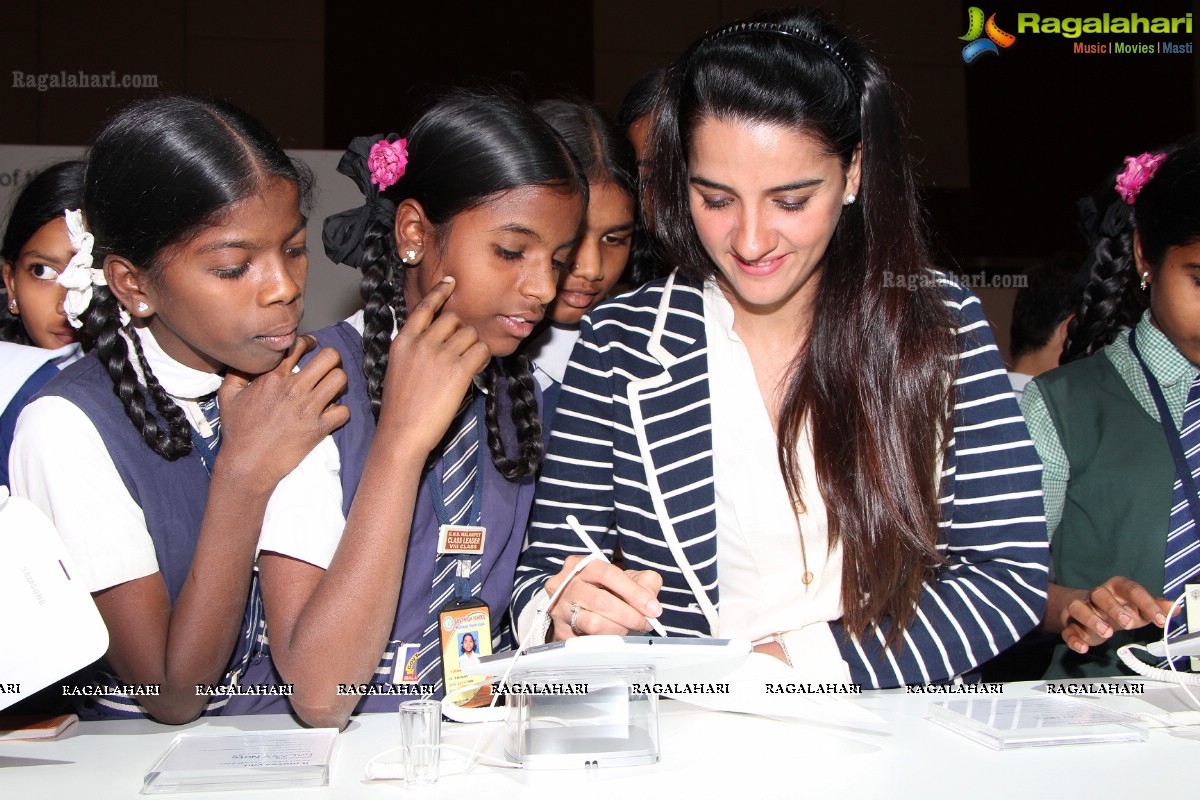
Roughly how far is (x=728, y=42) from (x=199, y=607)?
46.7 inches

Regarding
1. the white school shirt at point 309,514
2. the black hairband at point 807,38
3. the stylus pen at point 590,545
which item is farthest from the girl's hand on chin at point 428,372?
the black hairband at point 807,38

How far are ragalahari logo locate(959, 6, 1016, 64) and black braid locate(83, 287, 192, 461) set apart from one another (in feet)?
14.9

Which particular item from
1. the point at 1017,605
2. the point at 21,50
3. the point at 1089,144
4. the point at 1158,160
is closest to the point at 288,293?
the point at 1017,605

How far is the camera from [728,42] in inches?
63.2

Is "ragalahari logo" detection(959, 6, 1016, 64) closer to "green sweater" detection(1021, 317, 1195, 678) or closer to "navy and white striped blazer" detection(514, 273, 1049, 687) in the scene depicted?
"green sweater" detection(1021, 317, 1195, 678)

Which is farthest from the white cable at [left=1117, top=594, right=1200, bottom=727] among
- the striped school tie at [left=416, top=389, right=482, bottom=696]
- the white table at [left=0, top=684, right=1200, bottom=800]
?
the striped school tie at [left=416, top=389, right=482, bottom=696]

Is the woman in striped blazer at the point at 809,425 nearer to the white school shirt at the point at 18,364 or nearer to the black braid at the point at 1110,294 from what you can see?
the black braid at the point at 1110,294

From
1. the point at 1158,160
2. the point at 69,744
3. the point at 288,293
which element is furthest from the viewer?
the point at 1158,160

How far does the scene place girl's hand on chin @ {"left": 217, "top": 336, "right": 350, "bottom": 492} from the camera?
56.7 inches

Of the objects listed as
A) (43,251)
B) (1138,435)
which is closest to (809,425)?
(1138,435)

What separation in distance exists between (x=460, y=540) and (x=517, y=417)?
0.29 meters

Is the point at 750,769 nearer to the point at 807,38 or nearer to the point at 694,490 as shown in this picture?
the point at 694,490

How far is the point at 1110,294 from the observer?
2.16 metres

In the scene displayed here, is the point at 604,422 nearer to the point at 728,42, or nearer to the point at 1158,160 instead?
the point at 728,42
